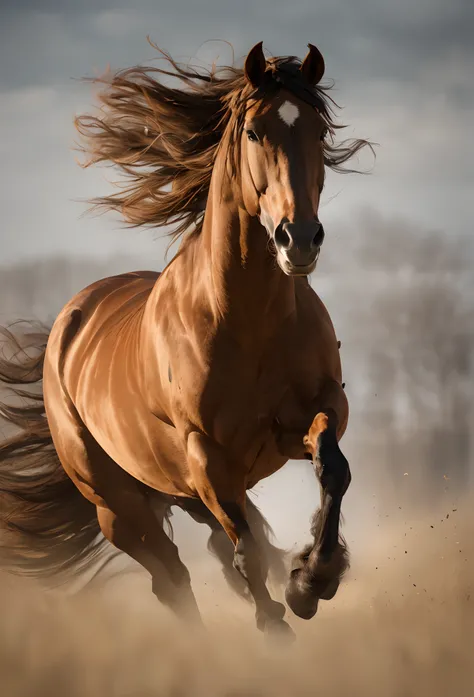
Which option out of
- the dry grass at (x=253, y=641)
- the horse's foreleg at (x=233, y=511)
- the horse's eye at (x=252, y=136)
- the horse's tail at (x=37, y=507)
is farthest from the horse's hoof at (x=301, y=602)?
the horse's tail at (x=37, y=507)

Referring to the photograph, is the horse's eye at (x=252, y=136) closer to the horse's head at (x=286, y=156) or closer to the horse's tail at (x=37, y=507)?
the horse's head at (x=286, y=156)

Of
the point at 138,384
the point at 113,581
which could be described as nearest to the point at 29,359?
the point at 113,581

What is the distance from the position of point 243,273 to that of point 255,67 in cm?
75

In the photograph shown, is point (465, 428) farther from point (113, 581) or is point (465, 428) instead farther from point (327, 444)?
point (327, 444)

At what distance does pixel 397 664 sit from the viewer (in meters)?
5.28

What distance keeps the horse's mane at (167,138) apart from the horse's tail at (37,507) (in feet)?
6.10

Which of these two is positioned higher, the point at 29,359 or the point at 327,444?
the point at 327,444

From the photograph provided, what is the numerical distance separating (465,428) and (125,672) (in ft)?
18.9

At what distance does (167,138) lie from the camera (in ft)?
15.4

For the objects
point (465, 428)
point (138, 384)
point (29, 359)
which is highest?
point (138, 384)

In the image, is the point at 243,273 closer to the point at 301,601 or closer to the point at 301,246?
the point at 301,246

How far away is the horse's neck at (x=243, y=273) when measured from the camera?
4168 millimetres

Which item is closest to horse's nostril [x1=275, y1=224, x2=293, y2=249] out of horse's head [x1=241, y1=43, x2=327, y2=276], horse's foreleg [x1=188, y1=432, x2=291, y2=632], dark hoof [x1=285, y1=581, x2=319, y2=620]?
horse's head [x1=241, y1=43, x2=327, y2=276]

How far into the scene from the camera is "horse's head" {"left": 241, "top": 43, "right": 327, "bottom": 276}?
11.9ft
